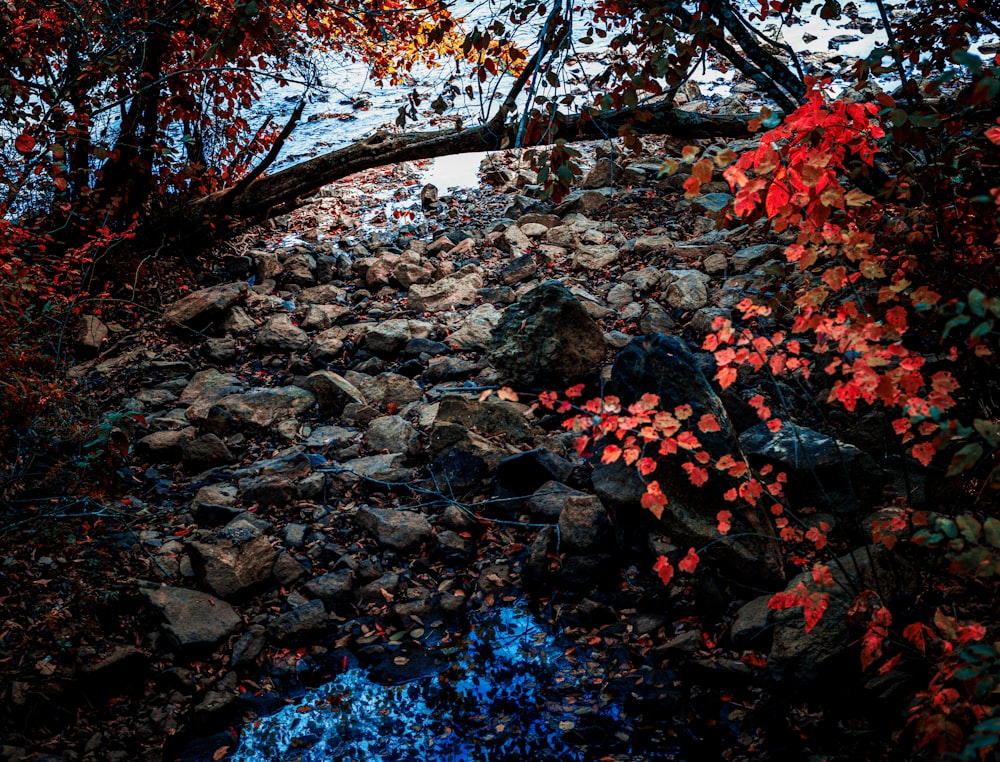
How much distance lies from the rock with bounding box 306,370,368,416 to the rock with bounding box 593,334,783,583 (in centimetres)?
250

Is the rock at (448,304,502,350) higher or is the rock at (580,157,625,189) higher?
the rock at (580,157,625,189)

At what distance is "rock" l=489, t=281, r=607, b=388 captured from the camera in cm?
573

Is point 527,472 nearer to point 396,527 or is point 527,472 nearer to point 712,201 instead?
point 396,527

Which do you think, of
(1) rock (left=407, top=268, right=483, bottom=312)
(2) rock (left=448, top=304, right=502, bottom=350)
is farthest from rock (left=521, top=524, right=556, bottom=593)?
(1) rock (left=407, top=268, right=483, bottom=312)

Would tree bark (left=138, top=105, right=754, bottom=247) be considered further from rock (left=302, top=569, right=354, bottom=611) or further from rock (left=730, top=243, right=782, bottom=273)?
rock (left=302, top=569, right=354, bottom=611)

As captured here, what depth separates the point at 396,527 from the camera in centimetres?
471

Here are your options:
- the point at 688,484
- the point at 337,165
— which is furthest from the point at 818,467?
the point at 337,165

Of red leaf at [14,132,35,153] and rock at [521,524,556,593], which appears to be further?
red leaf at [14,132,35,153]

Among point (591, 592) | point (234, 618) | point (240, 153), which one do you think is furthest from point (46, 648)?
point (240, 153)

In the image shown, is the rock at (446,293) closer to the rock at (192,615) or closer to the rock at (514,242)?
the rock at (514,242)

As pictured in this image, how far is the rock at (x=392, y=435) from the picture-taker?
5.49 meters

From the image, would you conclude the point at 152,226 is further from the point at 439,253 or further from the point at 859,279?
the point at 859,279

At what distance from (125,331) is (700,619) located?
6266 mm

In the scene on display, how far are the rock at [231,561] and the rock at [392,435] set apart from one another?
1330 millimetres
